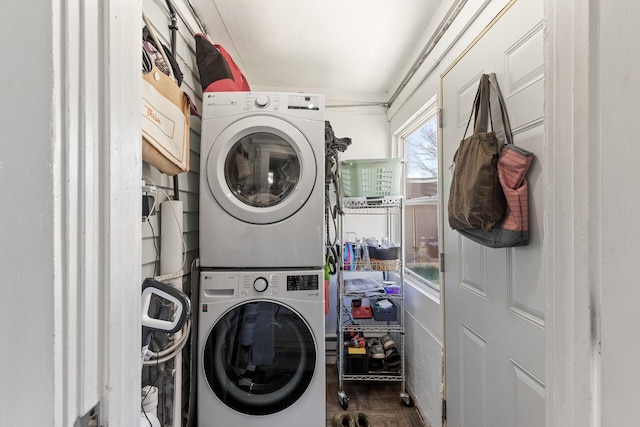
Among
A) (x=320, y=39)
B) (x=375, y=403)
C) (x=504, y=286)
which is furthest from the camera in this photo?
(x=375, y=403)

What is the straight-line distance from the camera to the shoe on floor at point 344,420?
161 centimetres

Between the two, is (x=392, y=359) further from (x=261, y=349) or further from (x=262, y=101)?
(x=262, y=101)

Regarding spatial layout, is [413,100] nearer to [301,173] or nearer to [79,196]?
[301,173]

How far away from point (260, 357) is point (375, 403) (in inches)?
41.0

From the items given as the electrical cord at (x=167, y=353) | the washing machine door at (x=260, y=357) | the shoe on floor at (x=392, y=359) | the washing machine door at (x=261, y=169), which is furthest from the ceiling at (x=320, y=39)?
the shoe on floor at (x=392, y=359)

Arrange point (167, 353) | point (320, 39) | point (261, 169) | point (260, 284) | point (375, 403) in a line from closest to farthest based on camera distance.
→ point (167, 353)
point (260, 284)
point (261, 169)
point (320, 39)
point (375, 403)

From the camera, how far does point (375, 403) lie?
A: 1.89 meters

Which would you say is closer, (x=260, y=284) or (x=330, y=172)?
(x=260, y=284)

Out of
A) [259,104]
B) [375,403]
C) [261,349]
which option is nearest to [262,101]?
[259,104]

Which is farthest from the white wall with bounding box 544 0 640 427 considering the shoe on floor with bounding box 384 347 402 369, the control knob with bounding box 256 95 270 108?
the shoe on floor with bounding box 384 347 402 369

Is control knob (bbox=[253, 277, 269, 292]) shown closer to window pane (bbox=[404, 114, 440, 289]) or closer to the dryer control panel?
the dryer control panel

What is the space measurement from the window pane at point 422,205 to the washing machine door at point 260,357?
1.03 meters

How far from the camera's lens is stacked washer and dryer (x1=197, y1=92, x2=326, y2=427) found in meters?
1.35

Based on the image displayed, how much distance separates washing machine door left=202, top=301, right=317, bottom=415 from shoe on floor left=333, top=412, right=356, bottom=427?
1.64 feet
